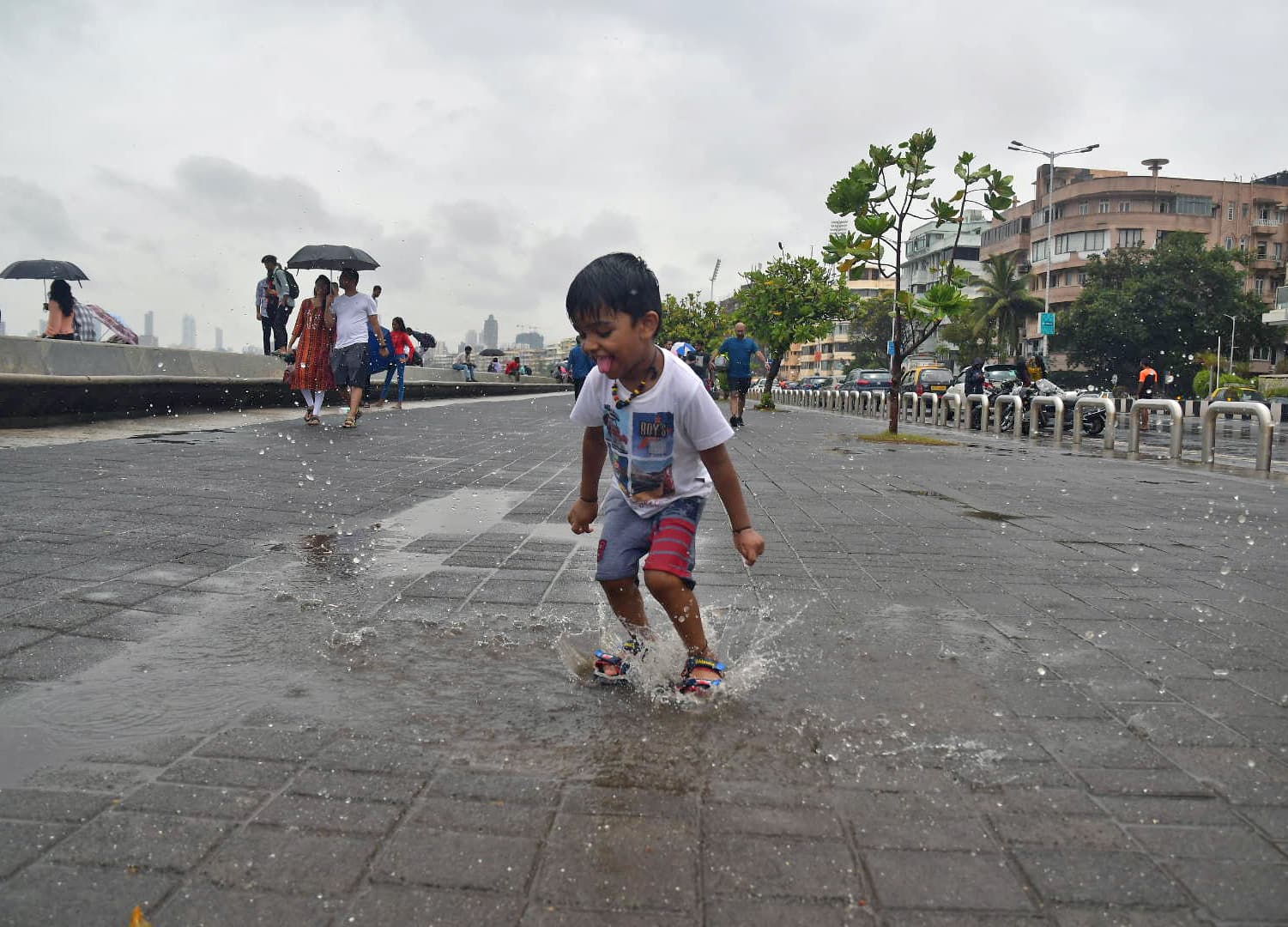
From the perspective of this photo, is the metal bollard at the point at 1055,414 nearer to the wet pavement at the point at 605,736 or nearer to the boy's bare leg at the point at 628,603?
the wet pavement at the point at 605,736

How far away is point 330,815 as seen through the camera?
2145mm

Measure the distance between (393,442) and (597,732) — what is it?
30.8 ft

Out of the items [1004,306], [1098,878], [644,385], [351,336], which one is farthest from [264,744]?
[1004,306]

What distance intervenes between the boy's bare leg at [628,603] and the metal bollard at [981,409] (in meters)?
19.3

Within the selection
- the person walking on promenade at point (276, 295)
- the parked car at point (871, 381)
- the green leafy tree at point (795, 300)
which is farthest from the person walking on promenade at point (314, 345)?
the parked car at point (871, 381)

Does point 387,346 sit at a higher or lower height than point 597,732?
higher

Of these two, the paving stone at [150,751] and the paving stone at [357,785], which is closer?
the paving stone at [357,785]

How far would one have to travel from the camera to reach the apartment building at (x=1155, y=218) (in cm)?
6950

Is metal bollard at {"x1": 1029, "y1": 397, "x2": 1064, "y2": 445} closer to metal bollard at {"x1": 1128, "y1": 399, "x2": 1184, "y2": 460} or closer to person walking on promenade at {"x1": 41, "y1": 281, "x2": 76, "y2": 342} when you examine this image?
metal bollard at {"x1": 1128, "y1": 399, "x2": 1184, "y2": 460}

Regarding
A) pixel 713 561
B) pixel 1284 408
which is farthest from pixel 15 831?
pixel 1284 408

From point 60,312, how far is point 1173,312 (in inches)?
2179

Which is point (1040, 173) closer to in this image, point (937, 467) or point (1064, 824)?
point (937, 467)

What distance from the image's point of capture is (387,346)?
1611 cm

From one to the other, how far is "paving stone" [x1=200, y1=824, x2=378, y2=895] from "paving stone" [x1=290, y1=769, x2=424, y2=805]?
0.58 ft
